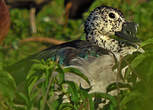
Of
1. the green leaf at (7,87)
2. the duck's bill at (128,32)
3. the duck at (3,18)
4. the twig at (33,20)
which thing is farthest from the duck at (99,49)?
the twig at (33,20)

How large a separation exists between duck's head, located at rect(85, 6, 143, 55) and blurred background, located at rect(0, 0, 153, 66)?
3.73 feet

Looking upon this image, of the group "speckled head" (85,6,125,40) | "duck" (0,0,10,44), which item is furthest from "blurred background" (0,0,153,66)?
"speckled head" (85,6,125,40)

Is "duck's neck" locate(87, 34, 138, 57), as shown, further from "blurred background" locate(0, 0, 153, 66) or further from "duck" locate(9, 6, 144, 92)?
"blurred background" locate(0, 0, 153, 66)

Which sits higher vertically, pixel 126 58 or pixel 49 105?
pixel 126 58

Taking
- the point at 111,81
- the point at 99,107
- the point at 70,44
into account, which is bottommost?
the point at 99,107

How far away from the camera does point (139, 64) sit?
6.73 feet

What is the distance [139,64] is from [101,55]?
250 millimetres

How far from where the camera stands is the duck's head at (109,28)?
244 centimetres

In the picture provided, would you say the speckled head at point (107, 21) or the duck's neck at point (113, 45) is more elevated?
the speckled head at point (107, 21)

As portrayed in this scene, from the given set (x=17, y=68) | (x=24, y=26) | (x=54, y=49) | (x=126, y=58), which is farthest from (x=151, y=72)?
(x=24, y=26)

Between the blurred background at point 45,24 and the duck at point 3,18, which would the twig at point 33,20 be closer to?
the blurred background at point 45,24

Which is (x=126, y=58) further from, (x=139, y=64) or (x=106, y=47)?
(x=106, y=47)

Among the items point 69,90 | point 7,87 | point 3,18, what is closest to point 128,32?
point 69,90

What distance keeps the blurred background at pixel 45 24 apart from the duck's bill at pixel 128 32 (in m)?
1.14
